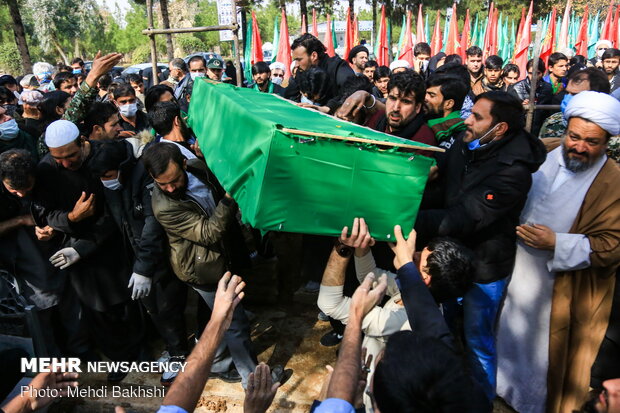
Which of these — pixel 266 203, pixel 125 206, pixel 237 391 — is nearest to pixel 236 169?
pixel 266 203

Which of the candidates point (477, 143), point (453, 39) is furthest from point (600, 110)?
point (453, 39)

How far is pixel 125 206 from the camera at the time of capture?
2.98 metres

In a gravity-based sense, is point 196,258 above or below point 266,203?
below

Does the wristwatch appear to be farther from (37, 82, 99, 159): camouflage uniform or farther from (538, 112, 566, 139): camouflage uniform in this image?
(37, 82, 99, 159): camouflage uniform

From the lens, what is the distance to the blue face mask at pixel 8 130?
3.43 meters

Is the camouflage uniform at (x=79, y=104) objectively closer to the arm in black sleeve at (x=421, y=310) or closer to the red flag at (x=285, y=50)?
the arm in black sleeve at (x=421, y=310)

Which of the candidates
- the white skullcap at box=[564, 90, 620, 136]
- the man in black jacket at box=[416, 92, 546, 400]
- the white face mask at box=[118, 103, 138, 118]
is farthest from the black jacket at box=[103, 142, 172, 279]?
the white skullcap at box=[564, 90, 620, 136]

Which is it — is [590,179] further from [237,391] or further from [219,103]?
[237,391]

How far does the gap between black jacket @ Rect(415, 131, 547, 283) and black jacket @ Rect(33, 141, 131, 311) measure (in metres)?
2.13

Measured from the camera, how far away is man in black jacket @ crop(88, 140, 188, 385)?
9.05ft

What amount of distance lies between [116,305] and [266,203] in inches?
78.3

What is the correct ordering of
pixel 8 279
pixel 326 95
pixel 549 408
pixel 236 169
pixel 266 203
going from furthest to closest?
pixel 326 95 → pixel 8 279 → pixel 549 408 → pixel 236 169 → pixel 266 203

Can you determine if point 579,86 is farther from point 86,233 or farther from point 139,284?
point 86,233

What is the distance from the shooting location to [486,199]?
218 centimetres
